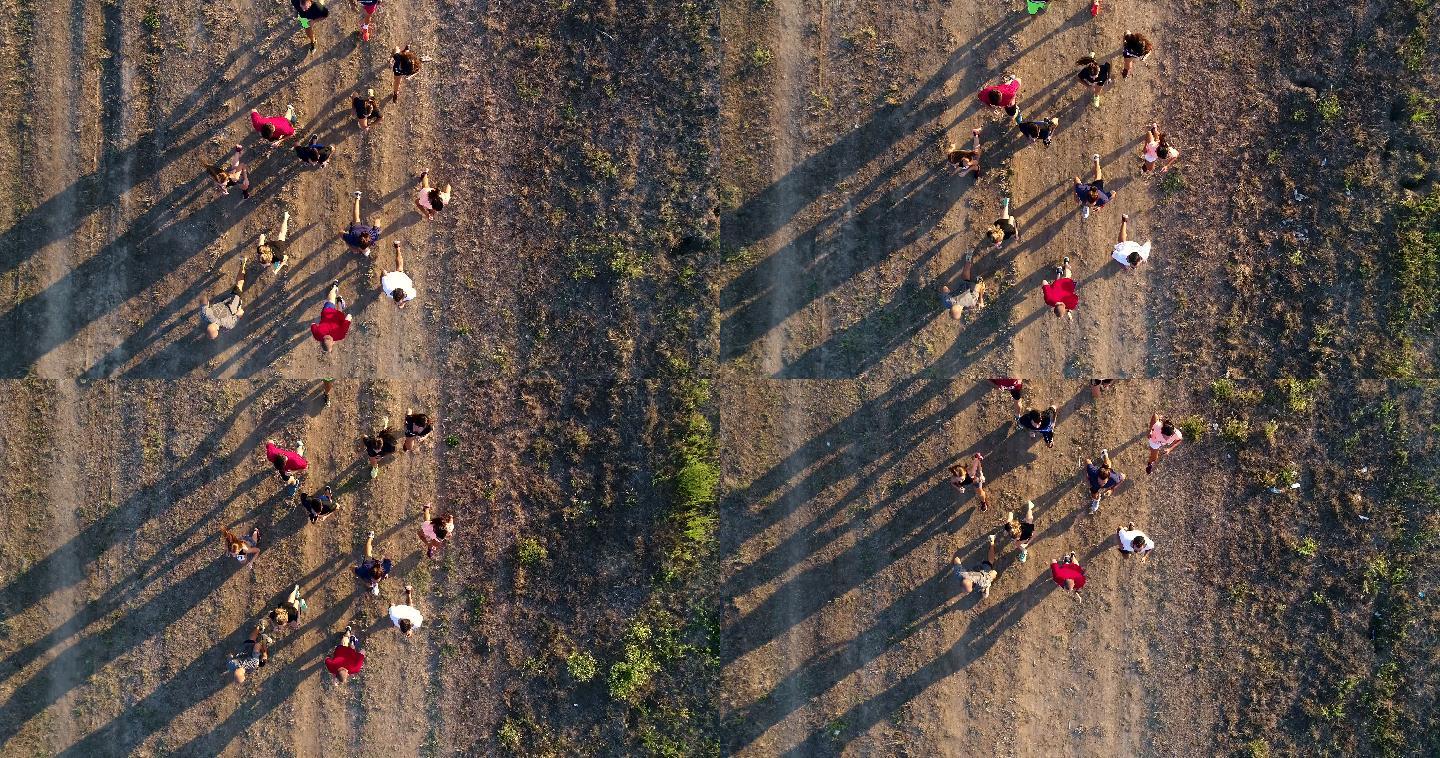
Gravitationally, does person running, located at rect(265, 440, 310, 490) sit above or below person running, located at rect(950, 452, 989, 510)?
above

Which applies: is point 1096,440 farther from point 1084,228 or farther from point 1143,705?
point 1143,705

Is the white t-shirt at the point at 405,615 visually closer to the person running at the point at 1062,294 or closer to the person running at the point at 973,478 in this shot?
the person running at the point at 973,478

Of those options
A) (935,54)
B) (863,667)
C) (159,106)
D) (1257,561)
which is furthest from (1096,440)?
(159,106)

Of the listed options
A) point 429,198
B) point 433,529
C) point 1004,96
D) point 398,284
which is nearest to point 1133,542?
point 1004,96

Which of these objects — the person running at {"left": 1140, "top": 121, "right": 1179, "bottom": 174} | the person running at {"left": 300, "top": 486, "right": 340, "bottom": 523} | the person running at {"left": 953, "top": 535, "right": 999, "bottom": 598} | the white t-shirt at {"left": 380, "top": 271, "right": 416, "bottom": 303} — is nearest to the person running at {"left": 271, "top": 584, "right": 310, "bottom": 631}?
the person running at {"left": 300, "top": 486, "right": 340, "bottom": 523}

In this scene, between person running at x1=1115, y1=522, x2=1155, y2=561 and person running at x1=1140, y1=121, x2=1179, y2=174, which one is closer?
person running at x1=1115, y1=522, x2=1155, y2=561

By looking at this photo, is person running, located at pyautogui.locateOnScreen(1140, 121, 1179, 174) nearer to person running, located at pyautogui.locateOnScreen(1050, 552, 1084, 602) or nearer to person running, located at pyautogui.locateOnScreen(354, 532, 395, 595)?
person running, located at pyautogui.locateOnScreen(1050, 552, 1084, 602)

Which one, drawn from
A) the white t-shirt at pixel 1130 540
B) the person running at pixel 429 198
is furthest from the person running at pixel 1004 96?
the person running at pixel 429 198

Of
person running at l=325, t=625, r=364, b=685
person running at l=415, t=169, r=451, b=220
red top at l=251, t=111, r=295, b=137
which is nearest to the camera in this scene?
red top at l=251, t=111, r=295, b=137
